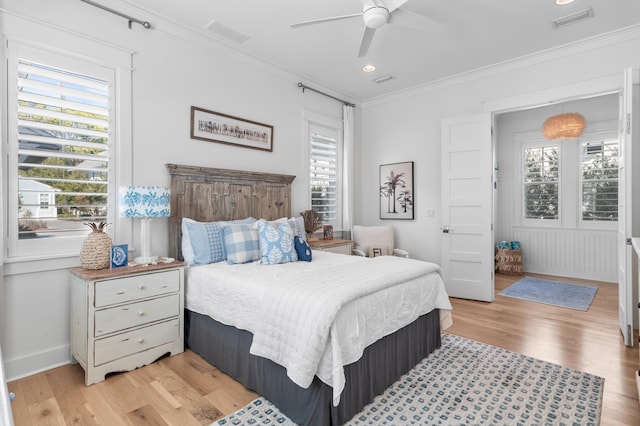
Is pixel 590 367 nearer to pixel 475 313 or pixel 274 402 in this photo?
pixel 475 313

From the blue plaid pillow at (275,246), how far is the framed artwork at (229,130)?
1.20 meters

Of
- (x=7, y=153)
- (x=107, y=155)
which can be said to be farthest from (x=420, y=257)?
(x=7, y=153)

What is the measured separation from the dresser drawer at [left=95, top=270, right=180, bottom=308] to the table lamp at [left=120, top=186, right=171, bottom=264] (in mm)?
189

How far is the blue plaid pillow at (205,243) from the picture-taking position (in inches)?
114

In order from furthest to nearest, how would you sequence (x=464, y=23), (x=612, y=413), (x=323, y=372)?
(x=464, y=23)
(x=612, y=413)
(x=323, y=372)

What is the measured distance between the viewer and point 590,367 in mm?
2568

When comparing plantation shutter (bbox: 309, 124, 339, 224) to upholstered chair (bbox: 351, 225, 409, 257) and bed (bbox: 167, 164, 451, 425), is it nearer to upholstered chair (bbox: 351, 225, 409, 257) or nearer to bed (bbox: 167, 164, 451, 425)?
upholstered chair (bbox: 351, 225, 409, 257)

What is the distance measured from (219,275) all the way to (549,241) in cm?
595

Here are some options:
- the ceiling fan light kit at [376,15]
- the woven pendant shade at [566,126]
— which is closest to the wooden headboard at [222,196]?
the ceiling fan light kit at [376,15]

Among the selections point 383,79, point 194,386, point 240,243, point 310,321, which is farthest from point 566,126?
point 194,386

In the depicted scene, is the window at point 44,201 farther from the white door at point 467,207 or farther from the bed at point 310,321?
the white door at point 467,207

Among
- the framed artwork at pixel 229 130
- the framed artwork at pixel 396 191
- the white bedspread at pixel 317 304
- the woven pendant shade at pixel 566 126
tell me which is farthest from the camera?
the framed artwork at pixel 396 191

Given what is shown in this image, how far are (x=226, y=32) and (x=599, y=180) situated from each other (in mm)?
6100

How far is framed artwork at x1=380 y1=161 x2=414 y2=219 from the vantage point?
199 inches
